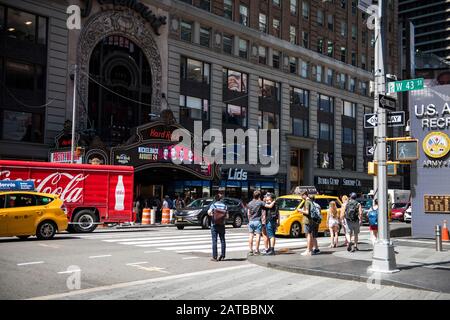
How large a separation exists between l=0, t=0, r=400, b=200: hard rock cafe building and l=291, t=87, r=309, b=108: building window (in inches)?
4.1

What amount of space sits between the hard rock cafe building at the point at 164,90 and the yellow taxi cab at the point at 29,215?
34.2 feet

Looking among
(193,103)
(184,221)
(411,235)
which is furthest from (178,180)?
(411,235)

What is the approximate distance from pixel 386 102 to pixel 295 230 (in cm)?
989

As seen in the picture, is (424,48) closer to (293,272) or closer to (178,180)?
(178,180)

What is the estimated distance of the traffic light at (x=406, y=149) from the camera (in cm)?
1173

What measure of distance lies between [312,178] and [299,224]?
102 feet

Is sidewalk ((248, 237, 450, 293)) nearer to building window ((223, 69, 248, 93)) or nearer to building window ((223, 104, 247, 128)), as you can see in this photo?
building window ((223, 104, 247, 128))

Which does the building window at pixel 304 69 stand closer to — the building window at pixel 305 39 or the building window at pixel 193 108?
the building window at pixel 305 39

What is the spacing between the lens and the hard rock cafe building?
29.6 metres

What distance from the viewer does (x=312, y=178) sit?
51125 millimetres

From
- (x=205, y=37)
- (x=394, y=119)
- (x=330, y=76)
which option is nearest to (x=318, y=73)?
(x=330, y=76)

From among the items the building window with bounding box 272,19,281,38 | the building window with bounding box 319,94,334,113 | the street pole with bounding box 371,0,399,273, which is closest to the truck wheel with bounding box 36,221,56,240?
the street pole with bounding box 371,0,399,273

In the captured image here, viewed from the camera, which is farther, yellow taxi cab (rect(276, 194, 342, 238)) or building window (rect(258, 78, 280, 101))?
building window (rect(258, 78, 280, 101))

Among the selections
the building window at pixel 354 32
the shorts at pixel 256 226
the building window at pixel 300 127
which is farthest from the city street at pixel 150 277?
the building window at pixel 354 32
